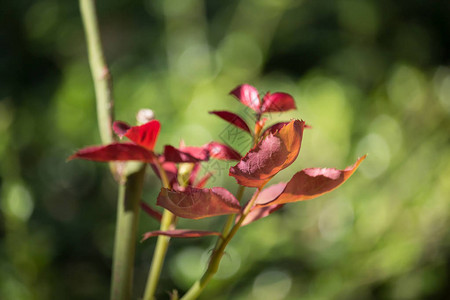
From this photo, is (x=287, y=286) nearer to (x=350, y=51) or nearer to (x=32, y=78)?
(x=350, y=51)

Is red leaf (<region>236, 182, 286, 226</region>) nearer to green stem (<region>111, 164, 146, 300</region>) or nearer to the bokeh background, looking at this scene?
green stem (<region>111, 164, 146, 300</region>)

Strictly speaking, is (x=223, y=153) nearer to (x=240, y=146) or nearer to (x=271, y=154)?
(x=271, y=154)

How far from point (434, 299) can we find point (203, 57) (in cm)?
70

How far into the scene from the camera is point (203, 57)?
1186mm

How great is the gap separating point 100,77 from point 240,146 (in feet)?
1.51

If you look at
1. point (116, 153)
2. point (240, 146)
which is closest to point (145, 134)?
point (116, 153)

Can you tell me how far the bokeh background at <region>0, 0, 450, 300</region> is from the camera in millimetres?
900

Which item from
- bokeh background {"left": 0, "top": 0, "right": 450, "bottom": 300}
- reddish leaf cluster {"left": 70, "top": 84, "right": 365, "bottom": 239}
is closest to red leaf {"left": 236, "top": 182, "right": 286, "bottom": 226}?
reddish leaf cluster {"left": 70, "top": 84, "right": 365, "bottom": 239}

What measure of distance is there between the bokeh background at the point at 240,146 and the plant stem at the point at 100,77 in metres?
0.45

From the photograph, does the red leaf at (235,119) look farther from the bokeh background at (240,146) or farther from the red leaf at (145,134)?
the bokeh background at (240,146)

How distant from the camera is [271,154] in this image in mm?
149

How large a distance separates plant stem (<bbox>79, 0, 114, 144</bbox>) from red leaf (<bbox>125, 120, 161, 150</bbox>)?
43 millimetres

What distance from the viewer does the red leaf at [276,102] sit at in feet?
0.61

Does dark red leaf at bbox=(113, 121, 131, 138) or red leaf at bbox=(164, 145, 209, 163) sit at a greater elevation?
dark red leaf at bbox=(113, 121, 131, 138)
